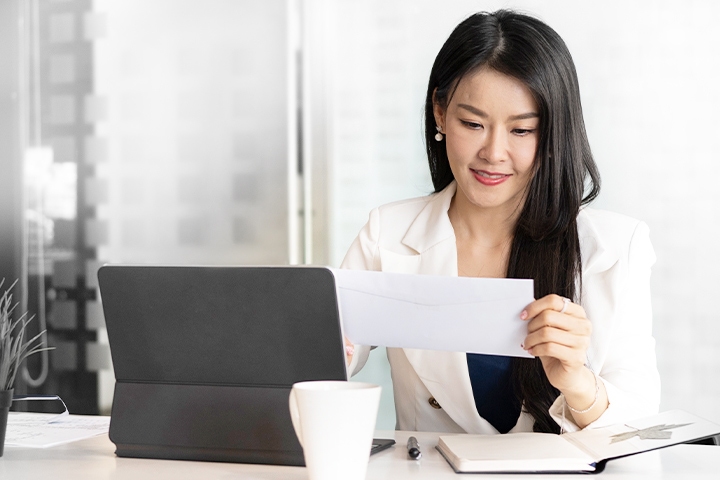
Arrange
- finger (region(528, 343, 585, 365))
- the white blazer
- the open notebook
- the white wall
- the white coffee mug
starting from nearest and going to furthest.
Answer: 1. the white coffee mug
2. the open notebook
3. finger (region(528, 343, 585, 365))
4. the white blazer
5. the white wall

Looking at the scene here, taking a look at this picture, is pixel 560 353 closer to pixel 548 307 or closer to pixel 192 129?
pixel 548 307

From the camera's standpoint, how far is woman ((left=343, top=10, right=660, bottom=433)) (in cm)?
146

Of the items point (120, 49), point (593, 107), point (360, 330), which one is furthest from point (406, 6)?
point (360, 330)

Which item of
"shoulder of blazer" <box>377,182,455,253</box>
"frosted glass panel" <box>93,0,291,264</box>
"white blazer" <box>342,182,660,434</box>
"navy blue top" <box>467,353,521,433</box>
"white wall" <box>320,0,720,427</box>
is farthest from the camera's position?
"frosted glass panel" <box>93,0,291,264</box>

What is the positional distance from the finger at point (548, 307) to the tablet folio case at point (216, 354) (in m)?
0.24

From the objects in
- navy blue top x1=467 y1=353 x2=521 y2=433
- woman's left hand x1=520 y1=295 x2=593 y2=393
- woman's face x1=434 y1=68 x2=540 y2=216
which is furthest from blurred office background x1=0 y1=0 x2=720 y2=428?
woman's left hand x1=520 y1=295 x2=593 y2=393

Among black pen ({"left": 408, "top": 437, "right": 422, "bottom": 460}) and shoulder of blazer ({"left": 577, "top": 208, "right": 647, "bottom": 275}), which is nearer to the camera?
black pen ({"left": 408, "top": 437, "right": 422, "bottom": 460})

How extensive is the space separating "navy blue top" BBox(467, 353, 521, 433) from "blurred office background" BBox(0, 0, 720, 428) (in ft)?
3.77

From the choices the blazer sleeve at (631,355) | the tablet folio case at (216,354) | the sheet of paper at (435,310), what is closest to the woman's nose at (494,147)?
the blazer sleeve at (631,355)

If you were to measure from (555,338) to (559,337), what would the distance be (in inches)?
0.5

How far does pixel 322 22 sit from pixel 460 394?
166 cm

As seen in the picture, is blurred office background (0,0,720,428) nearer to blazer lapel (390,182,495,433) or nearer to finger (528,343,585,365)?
blazer lapel (390,182,495,433)

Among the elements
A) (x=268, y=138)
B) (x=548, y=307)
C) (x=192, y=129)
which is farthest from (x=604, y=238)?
(x=192, y=129)

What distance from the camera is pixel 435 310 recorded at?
990 mm
